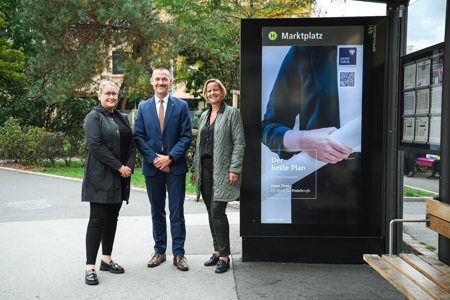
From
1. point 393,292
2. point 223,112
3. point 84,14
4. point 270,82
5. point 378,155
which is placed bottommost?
point 393,292

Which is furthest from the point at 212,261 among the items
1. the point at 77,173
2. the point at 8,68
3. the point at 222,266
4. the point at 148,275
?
the point at 8,68

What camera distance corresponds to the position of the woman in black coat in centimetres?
436

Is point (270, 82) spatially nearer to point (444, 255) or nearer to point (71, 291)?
point (444, 255)

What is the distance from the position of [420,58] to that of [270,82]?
5.00 ft

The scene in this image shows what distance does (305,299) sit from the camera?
392cm

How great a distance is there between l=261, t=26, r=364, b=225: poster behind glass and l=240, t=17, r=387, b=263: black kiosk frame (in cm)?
1

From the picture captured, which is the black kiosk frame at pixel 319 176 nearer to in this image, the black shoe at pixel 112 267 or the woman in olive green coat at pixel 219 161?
the woman in olive green coat at pixel 219 161

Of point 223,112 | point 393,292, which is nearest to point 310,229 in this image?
point 393,292

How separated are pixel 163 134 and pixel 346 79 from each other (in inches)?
81.3

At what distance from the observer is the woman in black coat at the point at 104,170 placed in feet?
14.3

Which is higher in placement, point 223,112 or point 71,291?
point 223,112

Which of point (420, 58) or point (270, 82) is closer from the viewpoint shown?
point (420, 58)

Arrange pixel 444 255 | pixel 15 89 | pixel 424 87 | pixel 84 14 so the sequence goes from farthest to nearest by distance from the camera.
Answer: pixel 15 89, pixel 84 14, pixel 424 87, pixel 444 255

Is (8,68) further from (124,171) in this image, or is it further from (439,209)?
(439,209)
